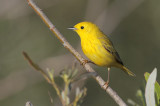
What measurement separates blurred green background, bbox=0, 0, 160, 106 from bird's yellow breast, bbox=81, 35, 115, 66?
779 mm

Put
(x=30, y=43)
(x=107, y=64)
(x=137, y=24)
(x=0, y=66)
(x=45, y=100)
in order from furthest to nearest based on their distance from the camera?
1. (x=137, y=24)
2. (x=30, y=43)
3. (x=45, y=100)
4. (x=0, y=66)
5. (x=107, y=64)

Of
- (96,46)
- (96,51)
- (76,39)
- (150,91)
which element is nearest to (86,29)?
(96,46)

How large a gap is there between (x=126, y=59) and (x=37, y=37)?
2.34 metres

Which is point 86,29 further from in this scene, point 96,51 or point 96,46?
point 96,51

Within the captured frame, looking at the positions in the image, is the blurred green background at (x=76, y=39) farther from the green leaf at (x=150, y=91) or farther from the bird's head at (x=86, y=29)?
the green leaf at (x=150, y=91)

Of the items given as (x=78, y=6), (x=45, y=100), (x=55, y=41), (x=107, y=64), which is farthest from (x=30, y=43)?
(x=107, y=64)

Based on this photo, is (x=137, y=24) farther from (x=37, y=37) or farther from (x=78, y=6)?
(x=37, y=37)

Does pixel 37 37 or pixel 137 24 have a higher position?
pixel 37 37

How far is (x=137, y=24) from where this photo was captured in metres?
7.26

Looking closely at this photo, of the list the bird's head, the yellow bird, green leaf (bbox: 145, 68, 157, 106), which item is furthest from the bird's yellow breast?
green leaf (bbox: 145, 68, 157, 106)

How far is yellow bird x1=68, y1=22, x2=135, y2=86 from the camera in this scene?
3801 mm

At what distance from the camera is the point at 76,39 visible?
6723 millimetres

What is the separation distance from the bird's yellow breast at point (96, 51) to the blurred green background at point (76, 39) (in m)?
0.78

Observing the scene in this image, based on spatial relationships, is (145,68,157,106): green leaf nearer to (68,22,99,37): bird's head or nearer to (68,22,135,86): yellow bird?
(68,22,135,86): yellow bird
